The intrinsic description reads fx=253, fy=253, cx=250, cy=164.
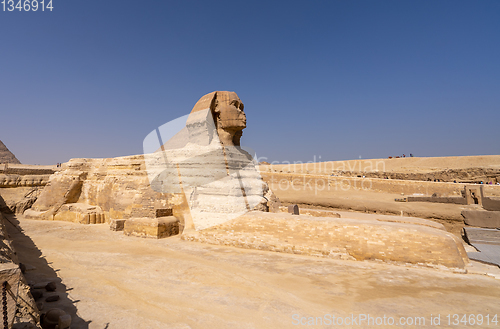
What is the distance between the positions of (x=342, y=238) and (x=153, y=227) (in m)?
4.33

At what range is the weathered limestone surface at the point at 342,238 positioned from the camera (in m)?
4.21

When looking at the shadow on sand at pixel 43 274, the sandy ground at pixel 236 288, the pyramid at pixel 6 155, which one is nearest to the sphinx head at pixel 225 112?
the sandy ground at pixel 236 288

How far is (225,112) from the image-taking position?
7.31m

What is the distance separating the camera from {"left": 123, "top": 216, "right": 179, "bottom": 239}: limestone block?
6180 mm

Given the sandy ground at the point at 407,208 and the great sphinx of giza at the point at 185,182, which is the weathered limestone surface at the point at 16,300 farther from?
the sandy ground at the point at 407,208

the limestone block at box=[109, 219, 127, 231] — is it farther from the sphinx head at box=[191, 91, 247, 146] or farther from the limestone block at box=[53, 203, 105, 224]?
the sphinx head at box=[191, 91, 247, 146]

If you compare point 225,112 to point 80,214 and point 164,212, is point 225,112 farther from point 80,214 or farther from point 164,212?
point 80,214

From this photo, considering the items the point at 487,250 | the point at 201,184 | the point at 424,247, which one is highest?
the point at 201,184

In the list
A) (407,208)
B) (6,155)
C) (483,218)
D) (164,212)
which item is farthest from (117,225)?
(6,155)

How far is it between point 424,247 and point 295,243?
217 centimetres

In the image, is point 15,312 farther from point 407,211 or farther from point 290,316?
point 407,211

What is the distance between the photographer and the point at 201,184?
6.68 metres

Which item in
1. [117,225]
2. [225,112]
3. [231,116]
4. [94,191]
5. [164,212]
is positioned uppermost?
[225,112]

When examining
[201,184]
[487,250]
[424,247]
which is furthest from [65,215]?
[487,250]
